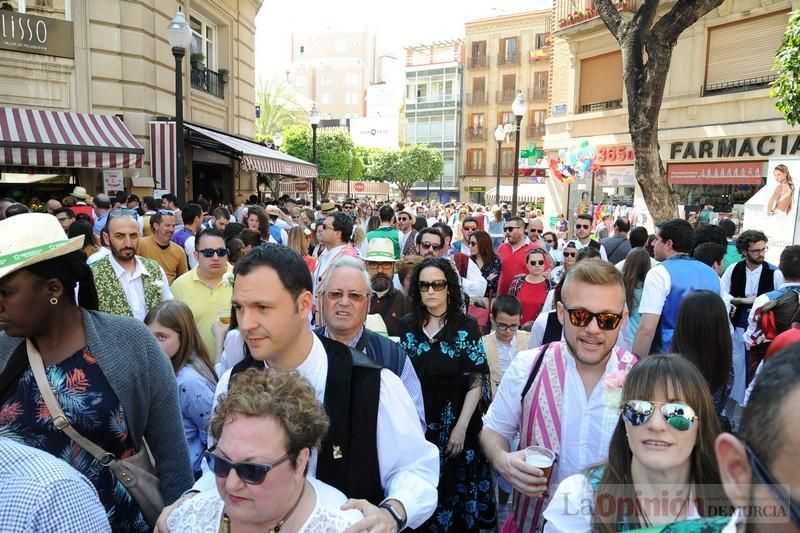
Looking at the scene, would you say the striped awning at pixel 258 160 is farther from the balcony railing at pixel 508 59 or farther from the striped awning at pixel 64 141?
the balcony railing at pixel 508 59

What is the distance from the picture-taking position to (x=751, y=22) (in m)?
16.4

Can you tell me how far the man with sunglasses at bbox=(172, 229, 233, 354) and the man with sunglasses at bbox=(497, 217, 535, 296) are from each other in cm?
378

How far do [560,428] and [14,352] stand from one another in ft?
7.17

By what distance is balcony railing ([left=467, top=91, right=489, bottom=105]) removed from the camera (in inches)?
2183

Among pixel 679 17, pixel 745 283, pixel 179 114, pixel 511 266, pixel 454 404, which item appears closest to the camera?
pixel 454 404

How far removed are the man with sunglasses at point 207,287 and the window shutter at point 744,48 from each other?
53.4 feet

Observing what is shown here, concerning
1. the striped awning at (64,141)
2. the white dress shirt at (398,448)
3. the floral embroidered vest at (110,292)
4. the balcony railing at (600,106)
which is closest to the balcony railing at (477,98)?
the balcony railing at (600,106)

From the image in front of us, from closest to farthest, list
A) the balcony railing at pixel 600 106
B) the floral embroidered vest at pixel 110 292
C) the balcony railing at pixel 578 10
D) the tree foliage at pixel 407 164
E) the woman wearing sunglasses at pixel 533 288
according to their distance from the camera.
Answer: the floral embroidered vest at pixel 110 292 → the woman wearing sunglasses at pixel 533 288 → the balcony railing at pixel 578 10 → the balcony railing at pixel 600 106 → the tree foliage at pixel 407 164

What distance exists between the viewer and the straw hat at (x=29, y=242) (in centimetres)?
201

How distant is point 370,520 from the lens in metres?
1.75

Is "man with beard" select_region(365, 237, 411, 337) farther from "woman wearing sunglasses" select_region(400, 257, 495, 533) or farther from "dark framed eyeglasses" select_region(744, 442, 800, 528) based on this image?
"dark framed eyeglasses" select_region(744, 442, 800, 528)

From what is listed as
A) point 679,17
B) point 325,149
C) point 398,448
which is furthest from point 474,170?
point 398,448

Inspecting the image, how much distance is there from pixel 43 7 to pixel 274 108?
3955 cm

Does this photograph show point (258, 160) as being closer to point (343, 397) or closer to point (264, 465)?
point (343, 397)
